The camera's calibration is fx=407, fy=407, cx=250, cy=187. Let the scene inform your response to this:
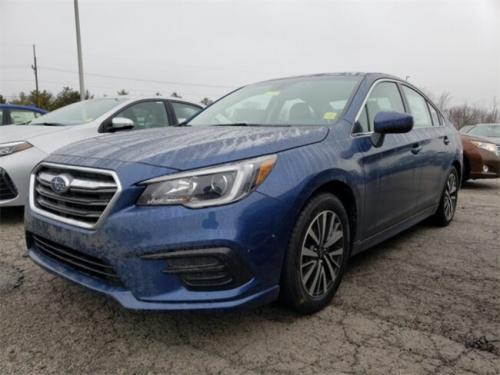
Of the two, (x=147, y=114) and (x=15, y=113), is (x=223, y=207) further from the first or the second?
(x=15, y=113)

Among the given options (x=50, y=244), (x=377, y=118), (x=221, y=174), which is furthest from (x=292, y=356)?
(x=377, y=118)

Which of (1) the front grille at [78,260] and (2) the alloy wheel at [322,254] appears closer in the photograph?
(1) the front grille at [78,260]

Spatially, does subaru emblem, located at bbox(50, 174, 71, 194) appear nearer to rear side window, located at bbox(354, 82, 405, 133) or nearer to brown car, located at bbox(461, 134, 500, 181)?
rear side window, located at bbox(354, 82, 405, 133)

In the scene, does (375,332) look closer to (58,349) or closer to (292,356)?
(292,356)

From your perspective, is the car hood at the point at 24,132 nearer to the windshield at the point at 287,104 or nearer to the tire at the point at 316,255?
the windshield at the point at 287,104

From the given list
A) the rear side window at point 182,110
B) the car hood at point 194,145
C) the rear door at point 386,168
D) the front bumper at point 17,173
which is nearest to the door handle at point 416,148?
the rear door at point 386,168

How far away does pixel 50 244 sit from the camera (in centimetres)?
226

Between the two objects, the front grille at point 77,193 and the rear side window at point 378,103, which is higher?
the rear side window at point 378,103

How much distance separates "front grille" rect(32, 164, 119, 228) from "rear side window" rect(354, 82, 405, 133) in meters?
1.63

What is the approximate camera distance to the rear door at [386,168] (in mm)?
2740

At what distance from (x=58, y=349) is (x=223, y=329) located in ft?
2.72

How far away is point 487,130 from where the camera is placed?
995 cm

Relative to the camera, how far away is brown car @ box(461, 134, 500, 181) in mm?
7141

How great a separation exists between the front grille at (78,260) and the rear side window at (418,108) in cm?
283
